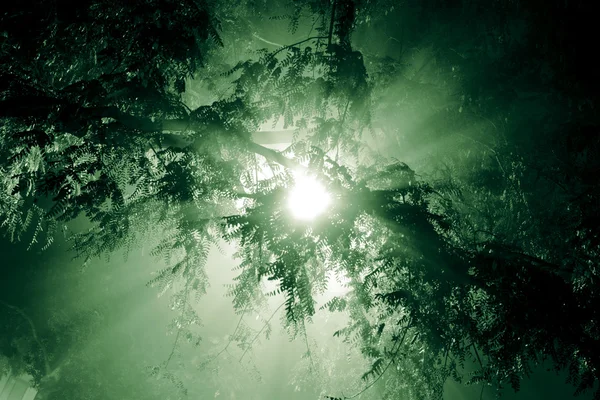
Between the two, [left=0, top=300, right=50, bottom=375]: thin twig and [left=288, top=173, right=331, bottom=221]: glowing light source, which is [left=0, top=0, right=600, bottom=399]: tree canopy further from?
[left=0, top=300, right=50, bottom=375]: thin twig

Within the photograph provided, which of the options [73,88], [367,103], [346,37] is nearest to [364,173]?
[367,103]

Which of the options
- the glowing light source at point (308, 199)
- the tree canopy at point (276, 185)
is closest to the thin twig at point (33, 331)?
the tree canopy at point (276, 185)

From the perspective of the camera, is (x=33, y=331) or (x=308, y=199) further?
(x=33, y=331)

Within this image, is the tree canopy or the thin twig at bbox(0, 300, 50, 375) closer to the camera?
the tree canopy

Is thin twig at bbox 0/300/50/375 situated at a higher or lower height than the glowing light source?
higher

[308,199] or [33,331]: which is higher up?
[33,331]

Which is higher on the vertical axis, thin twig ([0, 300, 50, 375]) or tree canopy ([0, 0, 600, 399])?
thin twig ([0, 300, 50, 375])

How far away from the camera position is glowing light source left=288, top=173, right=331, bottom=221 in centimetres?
162

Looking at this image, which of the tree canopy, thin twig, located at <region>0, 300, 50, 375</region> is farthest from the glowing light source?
thin twig, located at <region>0, 300, 50, 375</region>

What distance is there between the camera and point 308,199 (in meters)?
1.85

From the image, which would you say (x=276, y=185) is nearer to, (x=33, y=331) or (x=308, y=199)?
(x=308, y=199)

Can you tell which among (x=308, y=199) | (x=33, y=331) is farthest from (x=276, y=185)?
(x=33, y=331)

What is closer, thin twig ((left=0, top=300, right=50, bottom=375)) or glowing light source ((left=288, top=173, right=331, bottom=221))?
glowing light source ((left=288, top=173, right=331, bottom=221))

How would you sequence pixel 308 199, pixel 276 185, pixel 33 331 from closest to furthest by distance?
pixel 308 199 → pixel 276 185 → pixel 33 331
